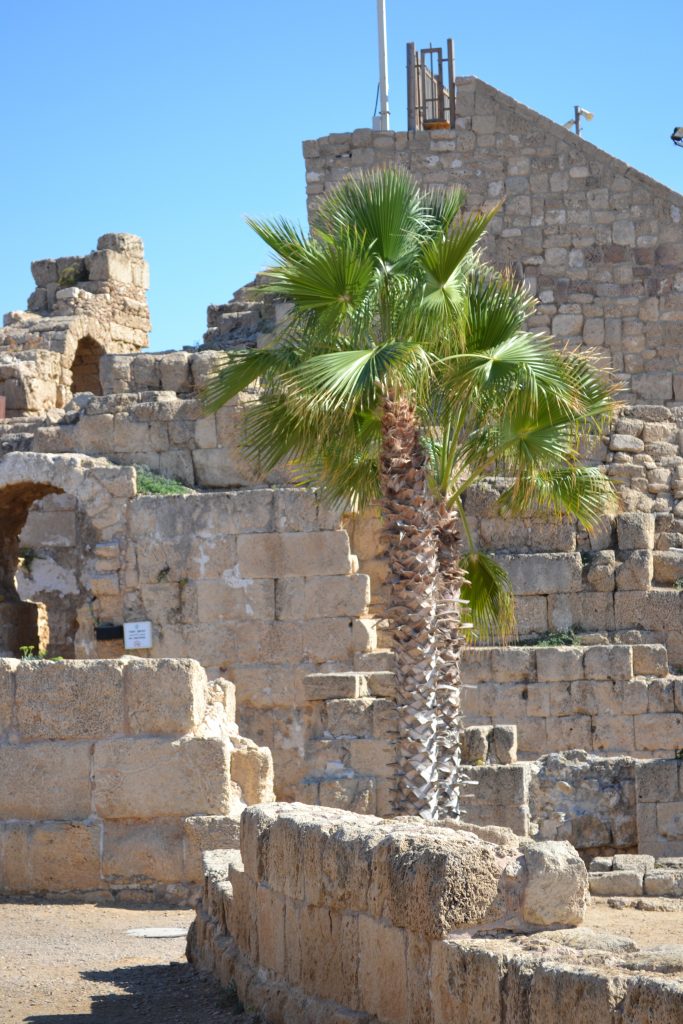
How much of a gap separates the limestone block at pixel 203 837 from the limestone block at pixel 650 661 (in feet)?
21.5

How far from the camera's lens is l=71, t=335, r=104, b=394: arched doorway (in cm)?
2155

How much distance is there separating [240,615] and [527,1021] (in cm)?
948

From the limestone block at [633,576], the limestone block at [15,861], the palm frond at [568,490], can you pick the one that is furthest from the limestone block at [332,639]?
the limestone block at [15,861]

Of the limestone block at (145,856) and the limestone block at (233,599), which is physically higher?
the limestone block at (233,599)

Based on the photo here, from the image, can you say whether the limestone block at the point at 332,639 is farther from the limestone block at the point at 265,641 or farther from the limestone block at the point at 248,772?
the limestone block at the point at 248,772

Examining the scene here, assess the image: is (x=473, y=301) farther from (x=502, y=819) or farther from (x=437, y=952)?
(x=437, y=952)

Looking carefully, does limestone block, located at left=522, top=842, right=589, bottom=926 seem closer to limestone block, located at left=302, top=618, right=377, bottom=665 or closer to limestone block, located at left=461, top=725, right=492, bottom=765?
limestone block, located at left=461, top=725, right=492, bottom=765

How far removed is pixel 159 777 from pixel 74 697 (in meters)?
0.69

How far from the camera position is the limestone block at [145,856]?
28.1 ft

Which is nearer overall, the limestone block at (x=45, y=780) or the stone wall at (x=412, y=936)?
the stone wall at (x=412, y=936)

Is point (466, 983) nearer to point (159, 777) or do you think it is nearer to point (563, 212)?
point (159, 777)

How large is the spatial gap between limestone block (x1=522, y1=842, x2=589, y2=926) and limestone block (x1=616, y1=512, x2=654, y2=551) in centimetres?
1057

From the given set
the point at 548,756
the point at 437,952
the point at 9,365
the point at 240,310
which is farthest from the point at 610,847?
the point at 9,365

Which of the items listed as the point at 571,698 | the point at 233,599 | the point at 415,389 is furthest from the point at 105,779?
the point at 571,698
